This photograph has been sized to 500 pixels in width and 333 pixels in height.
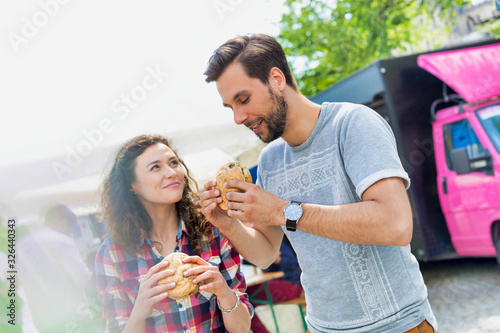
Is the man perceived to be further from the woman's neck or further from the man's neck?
the woman's neck

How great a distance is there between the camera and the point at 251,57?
2.11 m

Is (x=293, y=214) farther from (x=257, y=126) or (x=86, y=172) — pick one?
(x=86, y=172)

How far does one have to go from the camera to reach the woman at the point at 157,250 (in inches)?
82.1

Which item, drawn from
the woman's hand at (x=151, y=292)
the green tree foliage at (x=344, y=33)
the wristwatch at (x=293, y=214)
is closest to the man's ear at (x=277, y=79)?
the wristwatch at (x=293, y=214)

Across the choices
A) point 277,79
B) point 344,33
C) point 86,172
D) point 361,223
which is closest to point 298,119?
point 277,79

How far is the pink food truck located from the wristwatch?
14.9 ft

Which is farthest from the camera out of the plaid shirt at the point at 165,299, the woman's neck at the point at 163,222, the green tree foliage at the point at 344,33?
the green tree foliage at the point at 344,33

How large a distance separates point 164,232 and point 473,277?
6111 mm

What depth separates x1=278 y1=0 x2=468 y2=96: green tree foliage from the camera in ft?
33.7

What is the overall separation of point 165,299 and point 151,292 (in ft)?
1.00

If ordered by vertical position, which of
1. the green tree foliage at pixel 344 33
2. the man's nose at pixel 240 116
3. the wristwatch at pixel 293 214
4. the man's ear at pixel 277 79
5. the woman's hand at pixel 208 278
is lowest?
the woman's hand at pixel 208 278

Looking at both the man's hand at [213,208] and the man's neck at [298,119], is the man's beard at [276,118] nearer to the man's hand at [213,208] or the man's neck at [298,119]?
the man's neck at [298,119]

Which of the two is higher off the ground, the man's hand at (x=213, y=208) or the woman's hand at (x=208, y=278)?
the man's hand at (x=213, y=208)

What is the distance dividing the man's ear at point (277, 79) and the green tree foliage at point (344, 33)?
8681mm
